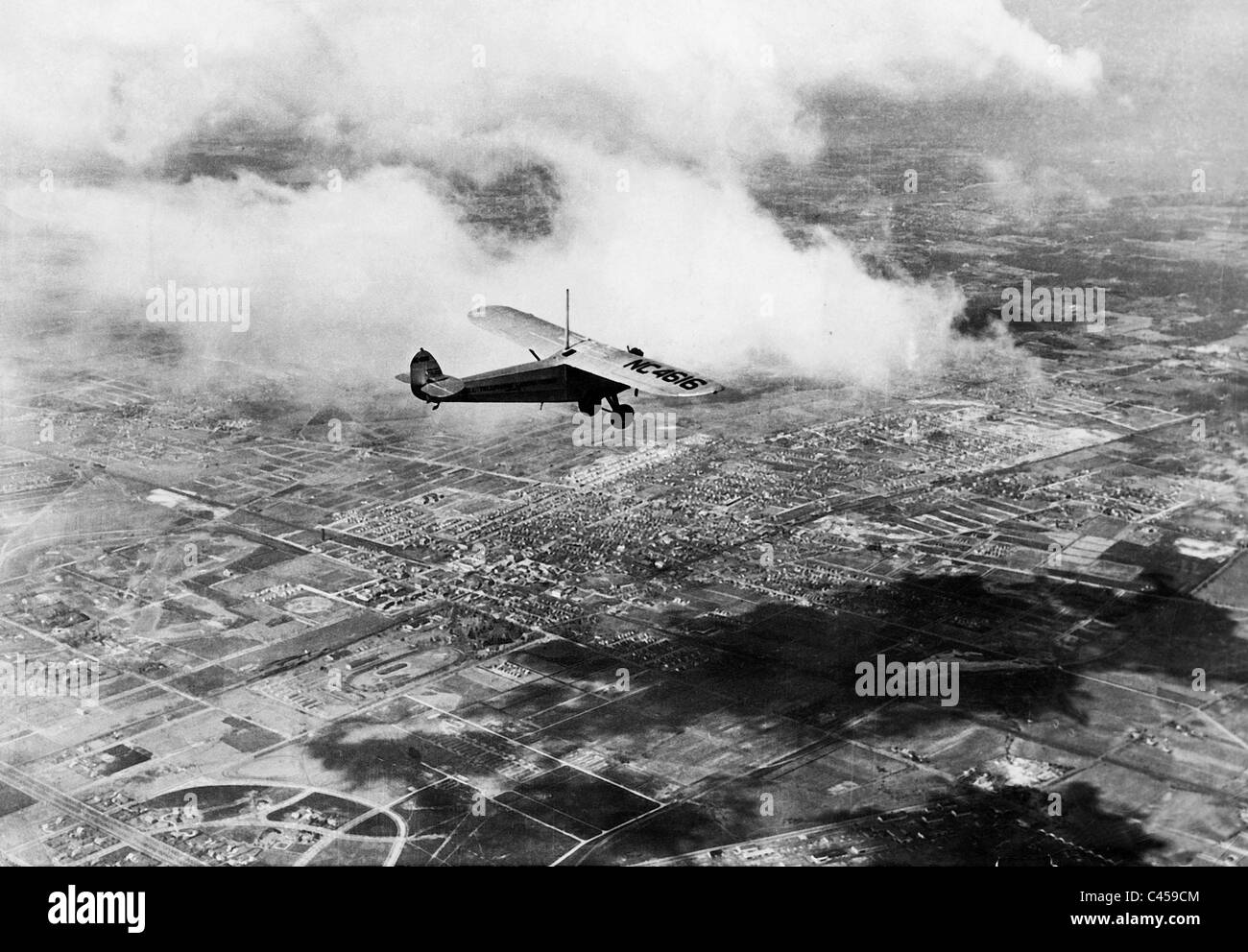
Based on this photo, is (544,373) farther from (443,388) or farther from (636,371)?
(636,371)

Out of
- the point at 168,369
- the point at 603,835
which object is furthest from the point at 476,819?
the point at 168,369

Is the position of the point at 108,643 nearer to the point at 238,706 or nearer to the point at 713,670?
the point at 238,706
